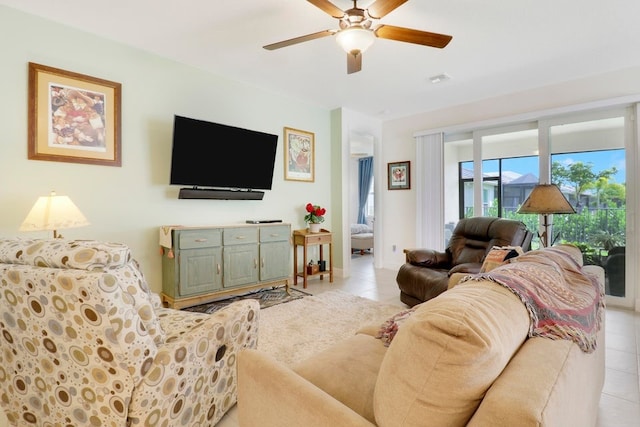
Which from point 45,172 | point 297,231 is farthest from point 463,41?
point 45,172

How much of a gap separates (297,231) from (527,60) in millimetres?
3230

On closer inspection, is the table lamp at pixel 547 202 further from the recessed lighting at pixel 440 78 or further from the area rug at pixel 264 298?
the area rug at pixel 264 298

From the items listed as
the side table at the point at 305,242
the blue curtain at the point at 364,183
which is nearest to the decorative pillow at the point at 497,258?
the side table at the point at 305,242

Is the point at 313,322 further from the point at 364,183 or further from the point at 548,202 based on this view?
the point at 364,183

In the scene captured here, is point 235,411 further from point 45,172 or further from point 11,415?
point 45,172

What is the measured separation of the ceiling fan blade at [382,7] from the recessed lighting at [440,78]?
1.78 meters

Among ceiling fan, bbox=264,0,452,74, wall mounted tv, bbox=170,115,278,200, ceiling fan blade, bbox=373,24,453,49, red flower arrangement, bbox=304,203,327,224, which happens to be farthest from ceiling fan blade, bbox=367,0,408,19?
red flower arrangement, bbox=304,203,327,224

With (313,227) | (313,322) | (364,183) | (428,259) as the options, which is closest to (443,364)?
(313,322)

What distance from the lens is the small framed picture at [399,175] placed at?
520 centimetres

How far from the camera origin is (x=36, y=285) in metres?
1.12

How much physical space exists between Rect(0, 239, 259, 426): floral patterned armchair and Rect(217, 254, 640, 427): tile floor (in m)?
0.53

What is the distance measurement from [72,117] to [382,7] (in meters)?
2.65

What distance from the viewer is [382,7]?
78.5 inches

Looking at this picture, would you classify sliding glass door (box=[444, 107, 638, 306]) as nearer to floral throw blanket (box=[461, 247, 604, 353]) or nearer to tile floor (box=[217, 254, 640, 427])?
tile floor (box=[217, 254, 640, 427])
